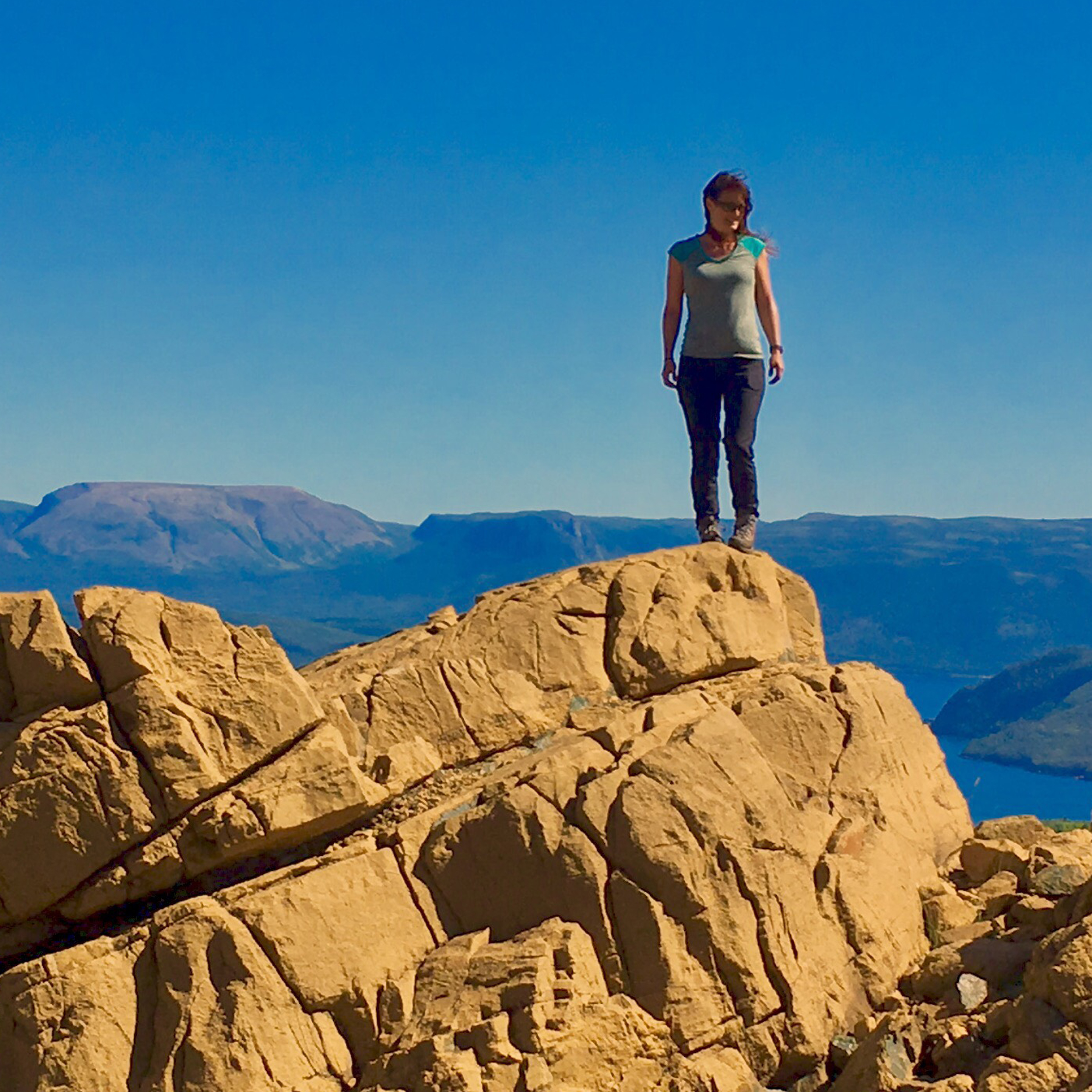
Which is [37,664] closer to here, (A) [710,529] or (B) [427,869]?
(B) [427,869]

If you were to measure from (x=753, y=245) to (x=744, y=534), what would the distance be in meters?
3.26

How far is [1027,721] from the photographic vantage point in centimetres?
18325

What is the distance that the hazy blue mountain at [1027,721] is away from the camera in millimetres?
167500

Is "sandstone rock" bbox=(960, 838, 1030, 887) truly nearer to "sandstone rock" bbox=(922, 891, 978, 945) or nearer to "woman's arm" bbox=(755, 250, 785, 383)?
"sandstone rock" bbox=(922, 891, 978, 945)

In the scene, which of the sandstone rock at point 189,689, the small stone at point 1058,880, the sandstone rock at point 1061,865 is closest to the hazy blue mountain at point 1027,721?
the sandstone rock at point 1061,865

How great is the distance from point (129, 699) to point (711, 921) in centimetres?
529

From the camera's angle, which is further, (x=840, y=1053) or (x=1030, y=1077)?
(x=840, y=1053)

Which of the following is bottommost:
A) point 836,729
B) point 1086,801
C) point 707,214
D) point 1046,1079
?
point 1086,801

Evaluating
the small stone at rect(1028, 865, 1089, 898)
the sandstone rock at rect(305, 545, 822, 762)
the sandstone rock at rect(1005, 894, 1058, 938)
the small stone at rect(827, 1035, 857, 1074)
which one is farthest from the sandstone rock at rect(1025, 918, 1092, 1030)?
Answer: the sandstone rock at rect(305, 545, 822, 762)

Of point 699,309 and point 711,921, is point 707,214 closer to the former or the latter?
point 699,309

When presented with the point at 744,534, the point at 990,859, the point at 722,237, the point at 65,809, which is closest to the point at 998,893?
the point at 990,859

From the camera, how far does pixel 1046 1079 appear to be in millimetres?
8078

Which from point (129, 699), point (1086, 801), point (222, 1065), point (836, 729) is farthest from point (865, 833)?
point (1086, 801)

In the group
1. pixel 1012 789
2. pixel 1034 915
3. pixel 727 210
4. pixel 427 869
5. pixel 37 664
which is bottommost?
pixel 1012 789
